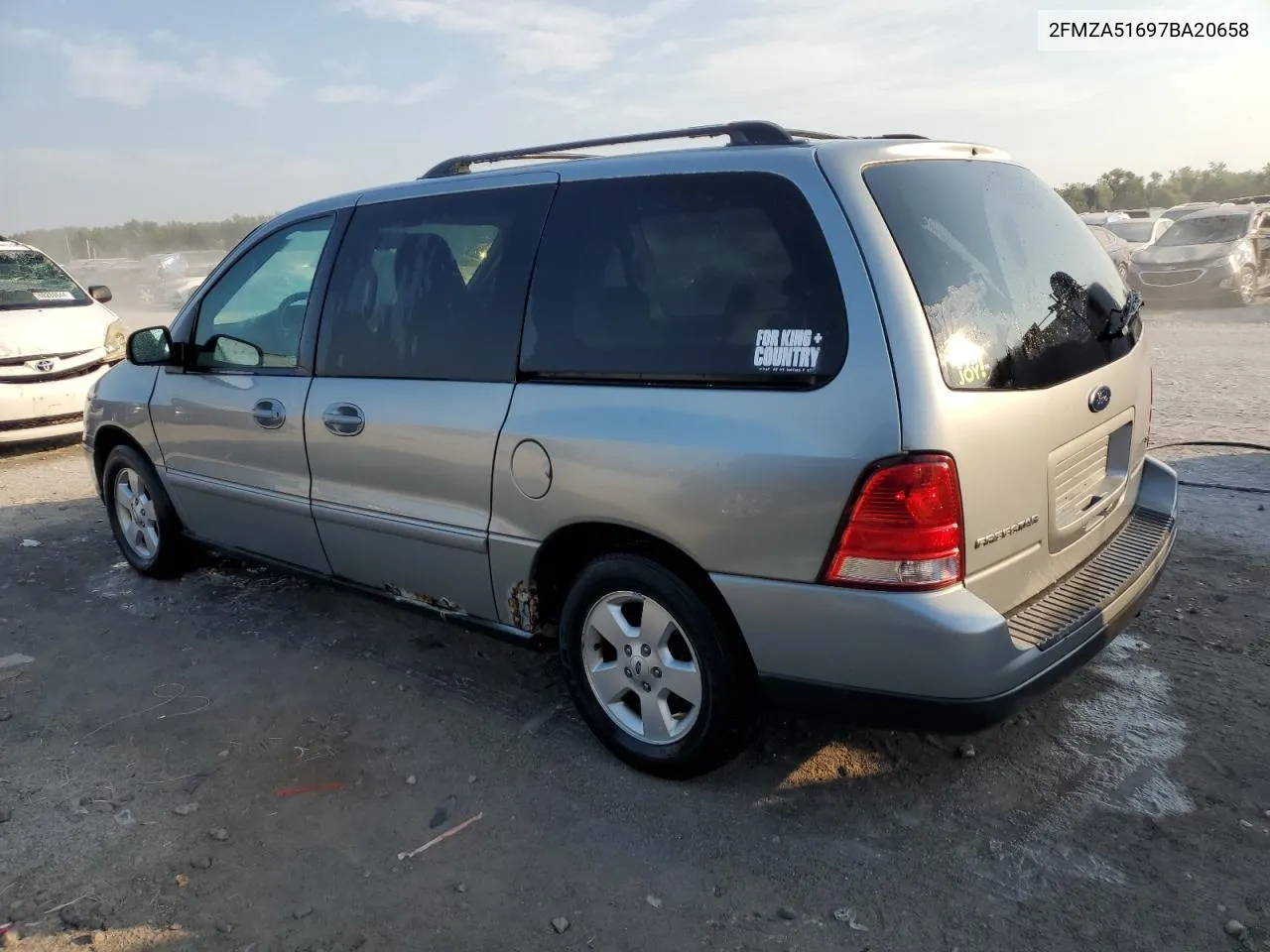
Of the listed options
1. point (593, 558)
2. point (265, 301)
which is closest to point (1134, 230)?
point (265, 301)

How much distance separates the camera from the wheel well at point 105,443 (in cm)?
498

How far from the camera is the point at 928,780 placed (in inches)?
117

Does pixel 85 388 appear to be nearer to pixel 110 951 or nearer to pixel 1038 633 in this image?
pixel 110 951

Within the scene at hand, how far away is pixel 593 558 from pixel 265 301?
7.06 feet

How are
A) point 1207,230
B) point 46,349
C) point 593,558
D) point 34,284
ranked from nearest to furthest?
point 593,558 < point 46,349 < point 34,284 < point 1207,230

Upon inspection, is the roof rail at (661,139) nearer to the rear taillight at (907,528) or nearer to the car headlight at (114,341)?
the rear taillight at (907,528)

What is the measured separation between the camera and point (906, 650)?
7.93 ft

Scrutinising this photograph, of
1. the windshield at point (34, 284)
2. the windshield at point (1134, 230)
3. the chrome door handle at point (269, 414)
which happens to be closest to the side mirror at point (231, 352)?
the chrome door handle at point (269, 414)

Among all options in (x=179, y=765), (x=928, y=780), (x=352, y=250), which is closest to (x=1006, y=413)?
(x=928, y=780)

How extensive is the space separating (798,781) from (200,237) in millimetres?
67441

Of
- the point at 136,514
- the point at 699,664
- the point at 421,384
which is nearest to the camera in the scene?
the point at 699,664

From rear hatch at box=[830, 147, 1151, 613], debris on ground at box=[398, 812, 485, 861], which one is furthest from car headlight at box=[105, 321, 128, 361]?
rear hatch at box=[830, 147, 1151, 613]

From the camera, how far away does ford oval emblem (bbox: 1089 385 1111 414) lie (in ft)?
9.34

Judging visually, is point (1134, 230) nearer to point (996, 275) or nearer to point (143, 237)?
point (996, 275)
